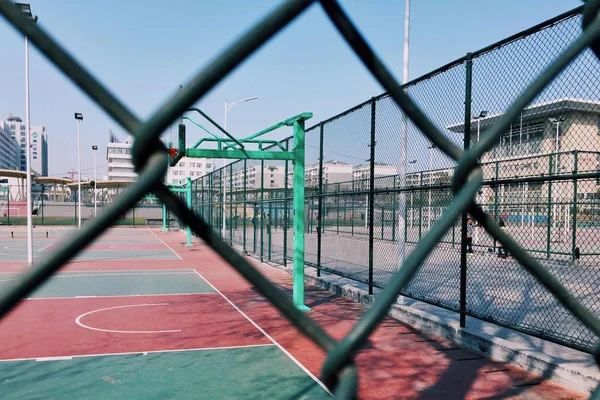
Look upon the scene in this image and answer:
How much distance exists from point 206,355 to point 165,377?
82cm

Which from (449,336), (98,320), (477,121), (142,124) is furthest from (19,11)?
(98,320)

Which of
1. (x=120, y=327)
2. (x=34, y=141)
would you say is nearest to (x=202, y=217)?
(x=120, y=327)

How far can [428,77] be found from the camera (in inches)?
277

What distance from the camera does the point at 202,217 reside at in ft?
2.12

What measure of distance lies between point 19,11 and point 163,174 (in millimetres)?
291

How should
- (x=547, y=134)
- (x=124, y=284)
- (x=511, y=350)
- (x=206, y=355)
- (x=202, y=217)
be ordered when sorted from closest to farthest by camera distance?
1. (x=202, y=217)
2. (x=511, y=350)
3. (x=206, y=355)
4. (x=547, y=134)
5. (x=124, y=284)

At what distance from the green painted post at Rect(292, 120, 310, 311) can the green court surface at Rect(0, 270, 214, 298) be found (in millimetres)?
2715

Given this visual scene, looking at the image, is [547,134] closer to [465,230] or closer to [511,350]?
[465,230]

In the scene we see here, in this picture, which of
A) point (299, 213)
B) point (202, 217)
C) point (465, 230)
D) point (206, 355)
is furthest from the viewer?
point (299, 213)

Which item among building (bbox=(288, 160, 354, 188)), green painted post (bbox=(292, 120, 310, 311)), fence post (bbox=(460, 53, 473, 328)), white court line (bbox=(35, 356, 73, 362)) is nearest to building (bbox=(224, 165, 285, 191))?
building (bbox=(288, 160, 354, 188))

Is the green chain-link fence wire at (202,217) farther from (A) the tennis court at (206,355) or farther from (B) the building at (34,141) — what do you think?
(B) the building at (34,141)

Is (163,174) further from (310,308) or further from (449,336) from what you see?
(310,308)

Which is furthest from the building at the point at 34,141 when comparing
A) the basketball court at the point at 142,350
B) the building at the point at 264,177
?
the basketball court at the point at 142,350

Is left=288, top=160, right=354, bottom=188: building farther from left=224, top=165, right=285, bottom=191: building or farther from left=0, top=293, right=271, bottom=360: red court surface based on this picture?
left=0, top=293, right=271, bottom=360: red court surface
